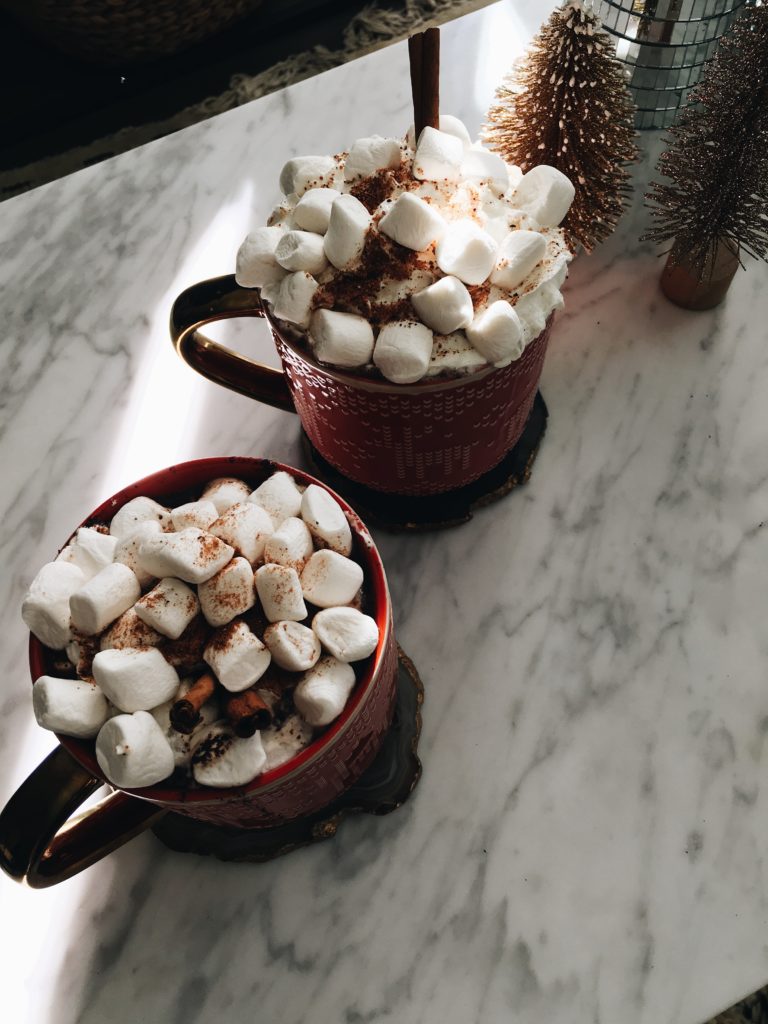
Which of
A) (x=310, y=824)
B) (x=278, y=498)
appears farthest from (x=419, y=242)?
(x=310, y=824)

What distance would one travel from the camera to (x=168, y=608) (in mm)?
454

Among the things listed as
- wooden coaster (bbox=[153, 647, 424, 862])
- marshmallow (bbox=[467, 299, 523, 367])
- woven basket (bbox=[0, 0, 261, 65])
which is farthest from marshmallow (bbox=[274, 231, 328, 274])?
woven basket (bbox=[0, 0, 261, 65])

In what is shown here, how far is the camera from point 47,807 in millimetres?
451

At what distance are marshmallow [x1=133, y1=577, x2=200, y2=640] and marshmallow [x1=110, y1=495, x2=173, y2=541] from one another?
1.9 inches

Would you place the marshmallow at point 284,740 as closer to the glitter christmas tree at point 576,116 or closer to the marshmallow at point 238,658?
the marshmallow at point 238,658

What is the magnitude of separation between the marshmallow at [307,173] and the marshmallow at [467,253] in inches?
4.2

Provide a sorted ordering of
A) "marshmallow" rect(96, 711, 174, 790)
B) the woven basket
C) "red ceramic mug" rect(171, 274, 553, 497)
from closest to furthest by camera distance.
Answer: "marshmallow" rect(96, 711, 174, 790), "red ceramic mug" rect(171, 274, 553, 497), the woven basket

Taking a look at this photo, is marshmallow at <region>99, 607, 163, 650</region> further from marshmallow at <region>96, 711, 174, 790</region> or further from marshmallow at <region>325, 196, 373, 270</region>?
marshmallow at <region>325, 196, 373, 270</region>

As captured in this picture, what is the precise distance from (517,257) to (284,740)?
30 centimetres

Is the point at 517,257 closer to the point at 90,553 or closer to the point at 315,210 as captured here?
the point at 315,210

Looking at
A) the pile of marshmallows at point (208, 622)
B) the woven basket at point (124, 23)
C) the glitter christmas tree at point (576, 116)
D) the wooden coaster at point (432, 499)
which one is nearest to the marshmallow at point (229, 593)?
the pile of marshmallows at point (208, 622)

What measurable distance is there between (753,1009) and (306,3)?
67.9 inches

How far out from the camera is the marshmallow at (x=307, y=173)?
1.85ft

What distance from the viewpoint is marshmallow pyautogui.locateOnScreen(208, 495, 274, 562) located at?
47cm
